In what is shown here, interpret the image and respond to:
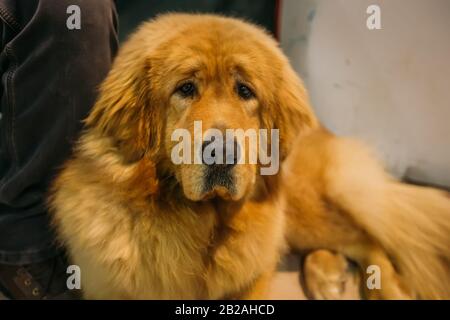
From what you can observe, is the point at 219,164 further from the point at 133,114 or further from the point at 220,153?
the point at 133,114

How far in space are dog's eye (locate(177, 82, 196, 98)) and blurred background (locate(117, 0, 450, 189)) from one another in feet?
2.40

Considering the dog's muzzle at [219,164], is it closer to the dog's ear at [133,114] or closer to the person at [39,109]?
the dog's ear at [133,114]

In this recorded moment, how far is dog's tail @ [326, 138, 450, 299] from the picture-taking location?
170 centimetres

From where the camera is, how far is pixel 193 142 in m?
1.20

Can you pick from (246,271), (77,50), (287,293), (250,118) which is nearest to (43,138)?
(77,50)

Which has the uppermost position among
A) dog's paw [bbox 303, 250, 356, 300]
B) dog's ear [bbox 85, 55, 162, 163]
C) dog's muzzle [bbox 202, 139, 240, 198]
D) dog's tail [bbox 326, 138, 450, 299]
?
dog's ear [bbox 85, 55, 162, 163]

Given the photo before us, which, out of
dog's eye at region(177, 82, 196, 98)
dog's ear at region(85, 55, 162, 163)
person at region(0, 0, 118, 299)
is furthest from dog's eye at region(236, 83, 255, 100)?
person at region(0, 0, 118, 299)

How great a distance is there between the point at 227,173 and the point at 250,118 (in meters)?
0.21

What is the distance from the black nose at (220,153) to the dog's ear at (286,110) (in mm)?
245

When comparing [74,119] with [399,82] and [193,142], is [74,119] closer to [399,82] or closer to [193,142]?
[193,142]

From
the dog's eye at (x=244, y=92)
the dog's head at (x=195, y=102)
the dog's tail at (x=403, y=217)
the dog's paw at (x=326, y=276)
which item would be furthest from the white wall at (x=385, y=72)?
the dog's eye at (x=244, y=92)

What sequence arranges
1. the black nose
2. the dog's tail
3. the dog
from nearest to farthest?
the black nose < the dog < the dog's tail

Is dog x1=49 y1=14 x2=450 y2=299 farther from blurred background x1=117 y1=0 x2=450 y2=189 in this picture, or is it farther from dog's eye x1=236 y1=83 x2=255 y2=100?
blurred background x1=117 y1=0 x2=450 y2=189

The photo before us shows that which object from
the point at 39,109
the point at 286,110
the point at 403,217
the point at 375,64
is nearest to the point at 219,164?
the point at 286,110
